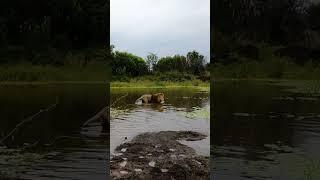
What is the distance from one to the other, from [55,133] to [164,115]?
406cm

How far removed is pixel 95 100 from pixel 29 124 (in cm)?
96

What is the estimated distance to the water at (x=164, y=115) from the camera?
783 centimetres

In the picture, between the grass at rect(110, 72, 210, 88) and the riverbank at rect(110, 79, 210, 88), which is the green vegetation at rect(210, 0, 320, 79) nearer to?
the riverbank at rect(110, 79, 210, 88)

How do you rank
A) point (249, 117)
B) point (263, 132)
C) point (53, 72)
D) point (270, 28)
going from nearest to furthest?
point (53, 72)
point (270, 28)
point (263, 132)
point (249, 117)

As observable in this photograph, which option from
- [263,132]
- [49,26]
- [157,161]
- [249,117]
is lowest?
[157,161]

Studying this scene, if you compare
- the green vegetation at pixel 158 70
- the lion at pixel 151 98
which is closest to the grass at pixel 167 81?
the green vegetation at pixel 158 70

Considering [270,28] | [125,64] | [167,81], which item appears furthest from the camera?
[167,81]

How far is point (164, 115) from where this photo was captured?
9.70 m

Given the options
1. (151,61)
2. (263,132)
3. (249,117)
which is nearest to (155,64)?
(151,61)

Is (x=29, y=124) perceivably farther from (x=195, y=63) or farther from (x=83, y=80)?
(x=195, y=63)

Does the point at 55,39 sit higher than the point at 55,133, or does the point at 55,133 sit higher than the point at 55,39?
the point at 55,39

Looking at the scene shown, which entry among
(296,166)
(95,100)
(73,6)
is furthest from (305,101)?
(73,6)

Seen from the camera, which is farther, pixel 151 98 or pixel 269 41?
pixel 151 98

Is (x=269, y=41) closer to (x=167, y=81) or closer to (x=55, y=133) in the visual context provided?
(x=55, y=133)
